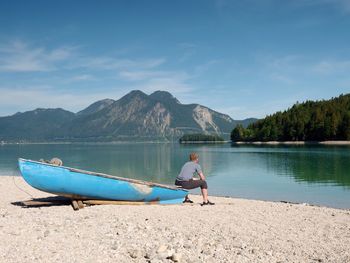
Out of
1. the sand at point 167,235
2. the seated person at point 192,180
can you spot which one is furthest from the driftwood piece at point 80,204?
the seated person at point 192,180

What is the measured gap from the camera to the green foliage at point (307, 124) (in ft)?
481

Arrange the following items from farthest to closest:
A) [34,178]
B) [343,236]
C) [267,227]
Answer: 1. [34,178]
2. [267,227]
3. [343,236]

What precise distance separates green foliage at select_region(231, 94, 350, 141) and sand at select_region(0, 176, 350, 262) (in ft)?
462

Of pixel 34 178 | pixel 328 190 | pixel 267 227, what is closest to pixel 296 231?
pixel 267 227

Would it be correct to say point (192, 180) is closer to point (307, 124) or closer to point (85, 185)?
Answer: point (85, 185)

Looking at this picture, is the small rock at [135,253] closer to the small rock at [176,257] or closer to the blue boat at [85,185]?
the small rock at [176,257]

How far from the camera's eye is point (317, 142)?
153 metres

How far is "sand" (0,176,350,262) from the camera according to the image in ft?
29.9

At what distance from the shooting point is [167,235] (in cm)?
1098

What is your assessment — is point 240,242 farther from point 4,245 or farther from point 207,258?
point 4,245

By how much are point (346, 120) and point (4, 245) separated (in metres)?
152

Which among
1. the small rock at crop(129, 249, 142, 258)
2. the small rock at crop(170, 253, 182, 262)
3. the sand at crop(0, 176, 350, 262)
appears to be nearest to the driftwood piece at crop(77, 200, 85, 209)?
the sand at crop(0, 176, 350, 262)

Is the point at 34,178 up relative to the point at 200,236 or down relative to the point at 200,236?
up

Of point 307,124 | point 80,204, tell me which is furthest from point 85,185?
point 307,124
